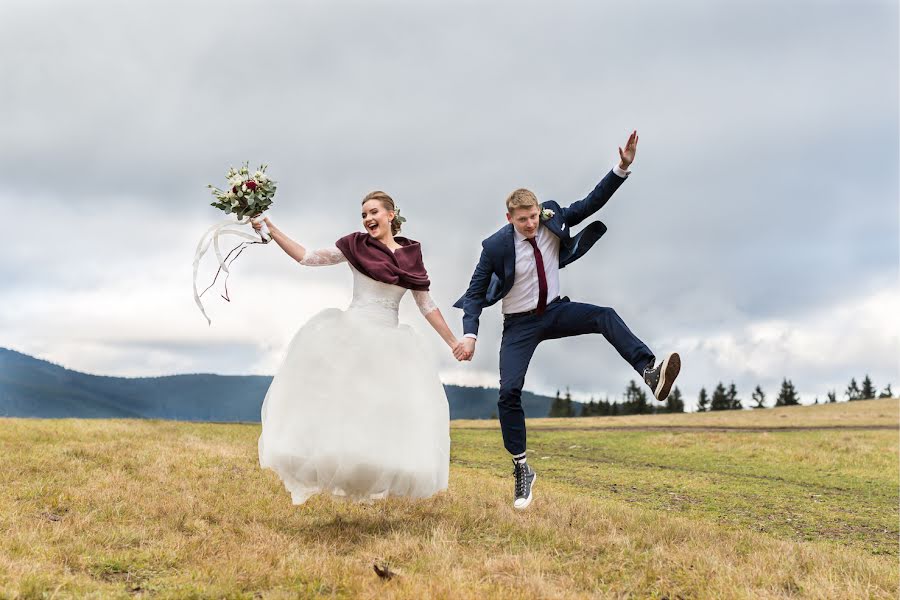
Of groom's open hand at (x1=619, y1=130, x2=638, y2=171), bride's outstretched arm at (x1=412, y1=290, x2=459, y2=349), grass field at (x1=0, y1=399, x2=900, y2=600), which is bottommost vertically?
grass field at (x1=0, y1=399, x2=900, y2=600)

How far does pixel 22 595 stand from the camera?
4.64 m

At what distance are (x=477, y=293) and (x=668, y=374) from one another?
7.99ft

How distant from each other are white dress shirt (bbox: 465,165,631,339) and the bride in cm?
141

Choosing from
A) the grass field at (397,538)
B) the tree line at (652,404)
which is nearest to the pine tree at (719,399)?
the tree line at (652,404)

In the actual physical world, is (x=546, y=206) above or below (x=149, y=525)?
above

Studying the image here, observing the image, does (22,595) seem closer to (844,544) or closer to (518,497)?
(518,497)

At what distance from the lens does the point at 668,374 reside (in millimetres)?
7297

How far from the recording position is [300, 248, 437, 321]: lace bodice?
279 inches

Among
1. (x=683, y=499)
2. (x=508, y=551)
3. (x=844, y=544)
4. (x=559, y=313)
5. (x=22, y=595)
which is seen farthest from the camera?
(x=683, y=499)

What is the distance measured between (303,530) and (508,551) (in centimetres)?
221

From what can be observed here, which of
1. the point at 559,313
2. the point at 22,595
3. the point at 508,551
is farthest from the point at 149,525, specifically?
the point at 559,313

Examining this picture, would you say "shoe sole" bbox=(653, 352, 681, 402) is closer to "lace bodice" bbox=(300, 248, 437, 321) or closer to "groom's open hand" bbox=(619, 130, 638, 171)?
"groom's open hand" bbox=(619, 130, 638, 171)

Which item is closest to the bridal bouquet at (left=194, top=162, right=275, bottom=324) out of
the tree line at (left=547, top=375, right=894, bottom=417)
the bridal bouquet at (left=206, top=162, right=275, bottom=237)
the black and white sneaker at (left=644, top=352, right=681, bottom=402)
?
the bridal bouquet at (left=206, top=162, right=275, bottom=237)

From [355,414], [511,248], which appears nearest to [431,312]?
[511,248]
